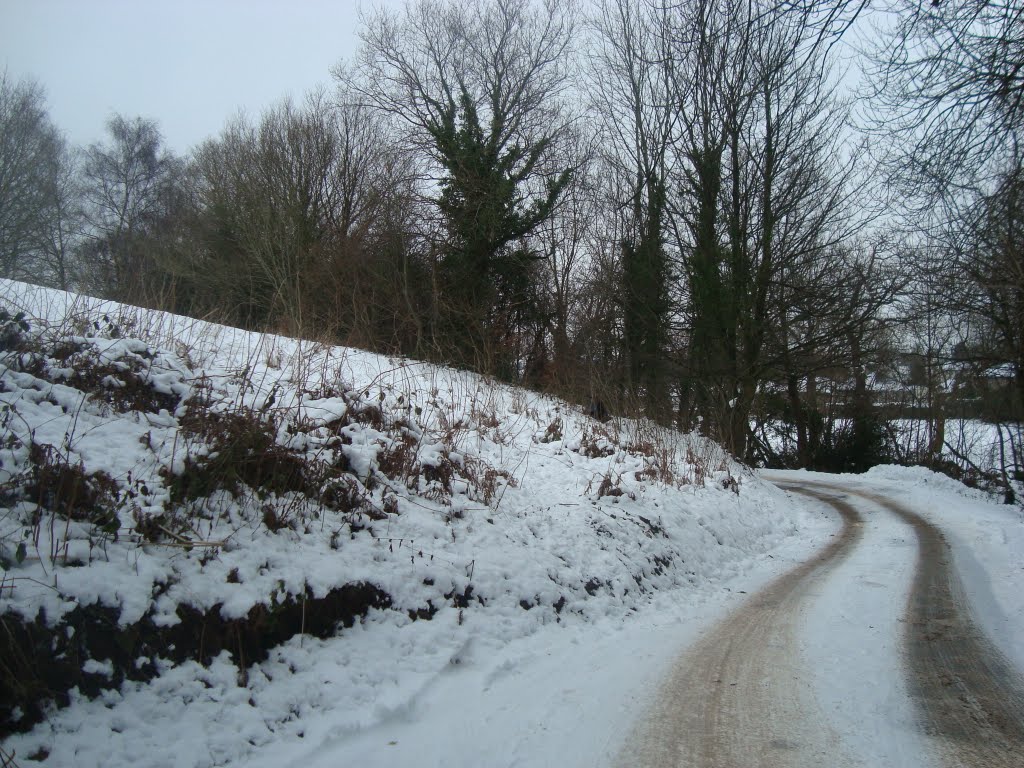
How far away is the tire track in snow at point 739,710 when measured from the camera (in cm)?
282

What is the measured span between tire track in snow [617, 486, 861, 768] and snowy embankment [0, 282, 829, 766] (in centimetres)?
51

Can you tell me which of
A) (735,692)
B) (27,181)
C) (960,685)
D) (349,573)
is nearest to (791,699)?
(735,692)

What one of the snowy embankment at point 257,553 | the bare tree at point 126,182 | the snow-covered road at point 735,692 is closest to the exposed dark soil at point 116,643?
the snowy embankment at point 257,553

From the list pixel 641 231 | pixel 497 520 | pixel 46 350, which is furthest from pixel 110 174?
pixel 497 520

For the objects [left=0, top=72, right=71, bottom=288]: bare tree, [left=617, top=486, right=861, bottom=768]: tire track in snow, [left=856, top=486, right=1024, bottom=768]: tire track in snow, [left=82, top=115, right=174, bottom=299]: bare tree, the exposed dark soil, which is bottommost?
[left=617, top=486, right=861, bottom=768]: tire track in snow

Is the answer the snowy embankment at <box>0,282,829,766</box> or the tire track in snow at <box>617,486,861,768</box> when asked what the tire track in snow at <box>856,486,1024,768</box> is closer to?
the tire track in snow at <box>617,486,861,768</box>

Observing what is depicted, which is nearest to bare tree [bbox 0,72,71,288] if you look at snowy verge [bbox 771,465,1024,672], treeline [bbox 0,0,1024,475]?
treeline [bbox 0,0,1024,475]

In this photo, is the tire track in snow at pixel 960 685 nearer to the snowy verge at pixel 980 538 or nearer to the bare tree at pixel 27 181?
the snowy verge at pixel 980 538

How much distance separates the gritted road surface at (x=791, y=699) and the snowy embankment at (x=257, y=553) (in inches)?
22.4

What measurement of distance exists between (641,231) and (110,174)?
25.0 meters

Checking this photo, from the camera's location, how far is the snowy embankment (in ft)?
9.08

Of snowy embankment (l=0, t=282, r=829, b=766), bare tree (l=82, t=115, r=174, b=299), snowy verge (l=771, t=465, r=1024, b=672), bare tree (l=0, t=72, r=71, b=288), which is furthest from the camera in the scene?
bare tree (l=82, t=115, r=174, b=299)

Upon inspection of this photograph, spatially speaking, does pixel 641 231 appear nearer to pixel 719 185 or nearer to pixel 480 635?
pixel 719 185

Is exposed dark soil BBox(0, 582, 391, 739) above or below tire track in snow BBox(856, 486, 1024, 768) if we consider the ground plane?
above
